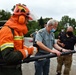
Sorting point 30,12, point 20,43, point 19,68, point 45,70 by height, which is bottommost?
point 45,70

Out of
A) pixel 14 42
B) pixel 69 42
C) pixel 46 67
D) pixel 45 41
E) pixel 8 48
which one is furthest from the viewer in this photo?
pixel 69 42

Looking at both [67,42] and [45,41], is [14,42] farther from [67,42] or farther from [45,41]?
[67,42]

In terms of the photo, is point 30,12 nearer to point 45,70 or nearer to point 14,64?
point 14,64

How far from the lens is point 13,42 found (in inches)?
148

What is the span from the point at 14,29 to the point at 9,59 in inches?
15.1

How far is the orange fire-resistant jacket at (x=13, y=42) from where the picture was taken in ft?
12.0

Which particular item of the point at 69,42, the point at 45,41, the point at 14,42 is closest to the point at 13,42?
the point at 14,42

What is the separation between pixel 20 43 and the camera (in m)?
3.92

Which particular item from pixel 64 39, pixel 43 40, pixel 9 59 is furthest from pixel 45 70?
pixel 9 59

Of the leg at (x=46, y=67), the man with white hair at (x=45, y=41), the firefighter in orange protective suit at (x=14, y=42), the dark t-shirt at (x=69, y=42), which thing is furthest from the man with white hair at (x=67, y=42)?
the firefighter in orange protective suit at (x=14, y=42)

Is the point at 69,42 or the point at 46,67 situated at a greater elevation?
the point at 69,42

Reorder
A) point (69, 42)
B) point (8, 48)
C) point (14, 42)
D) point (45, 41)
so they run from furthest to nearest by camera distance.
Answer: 1. point (69, 42)
2. point (45, 41)
3. point (14, 42)
4. point (8, 48)

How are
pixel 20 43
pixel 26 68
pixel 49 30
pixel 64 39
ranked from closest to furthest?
pixel 20 43
pixel 49 30
pixel 64 39
pixel 26 68

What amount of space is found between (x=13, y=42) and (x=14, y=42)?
0.28ft
